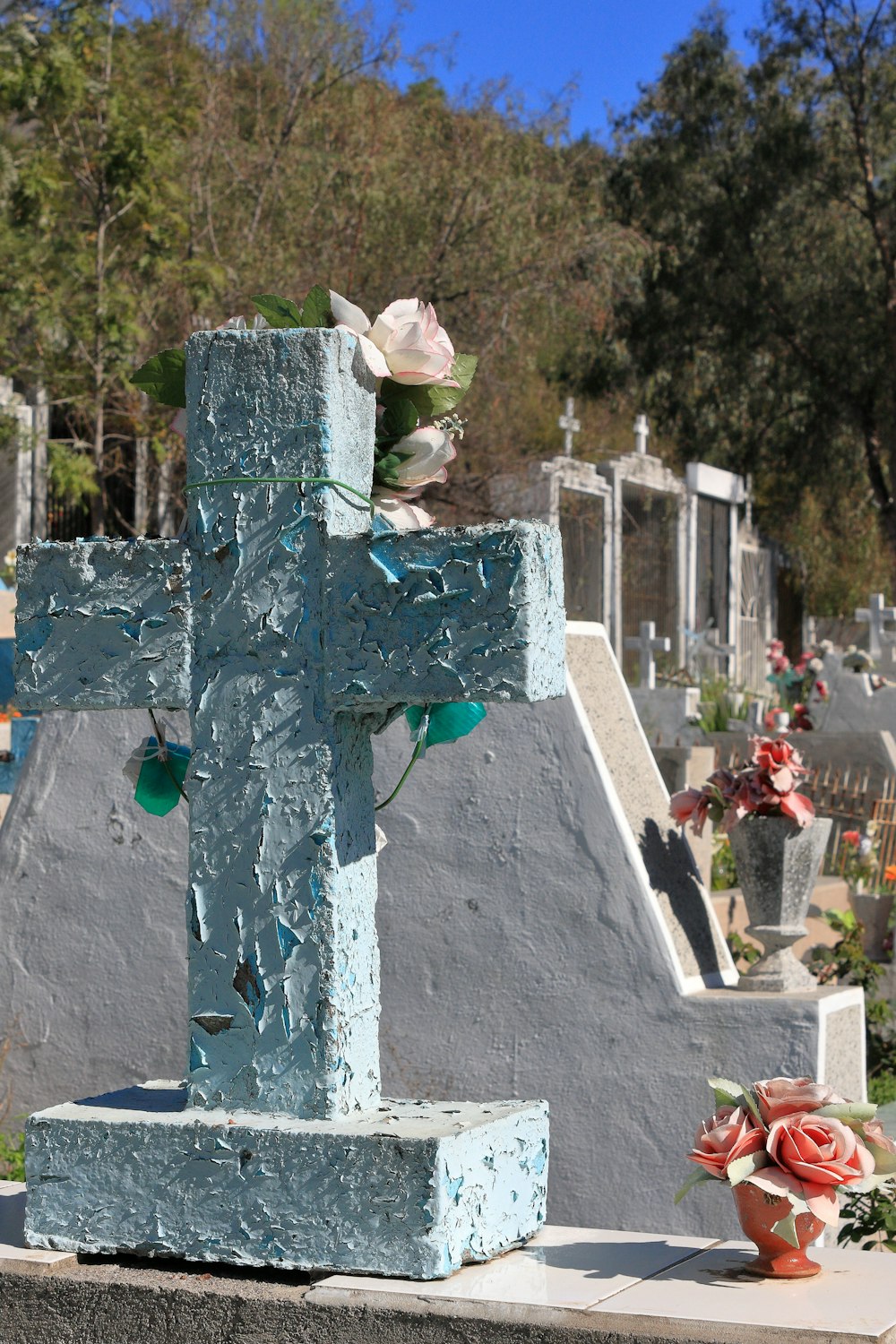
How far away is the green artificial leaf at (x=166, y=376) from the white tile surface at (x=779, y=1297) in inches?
59.7

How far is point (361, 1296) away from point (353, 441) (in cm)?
123

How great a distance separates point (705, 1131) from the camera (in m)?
2.35

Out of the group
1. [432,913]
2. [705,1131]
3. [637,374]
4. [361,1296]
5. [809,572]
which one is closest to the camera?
[361,1296]

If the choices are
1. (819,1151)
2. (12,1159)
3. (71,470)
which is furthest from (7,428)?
(819,1151)

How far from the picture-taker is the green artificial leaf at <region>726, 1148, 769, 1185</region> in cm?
226

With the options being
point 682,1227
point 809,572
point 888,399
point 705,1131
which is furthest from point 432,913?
point 809,572

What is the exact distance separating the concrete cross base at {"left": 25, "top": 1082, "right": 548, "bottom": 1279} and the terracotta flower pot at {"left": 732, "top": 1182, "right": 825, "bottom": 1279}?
1.17 ft

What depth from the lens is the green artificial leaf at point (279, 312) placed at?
2541 millimetres

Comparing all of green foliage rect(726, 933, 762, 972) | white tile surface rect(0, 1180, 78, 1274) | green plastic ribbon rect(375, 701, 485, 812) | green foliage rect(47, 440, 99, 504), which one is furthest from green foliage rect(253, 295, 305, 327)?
green foliage rect(47, 440, 99, 504)

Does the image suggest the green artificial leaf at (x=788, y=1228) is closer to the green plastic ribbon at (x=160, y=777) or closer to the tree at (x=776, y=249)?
the green plastic ribbon at (x=160, y=777)

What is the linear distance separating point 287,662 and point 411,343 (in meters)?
0.54

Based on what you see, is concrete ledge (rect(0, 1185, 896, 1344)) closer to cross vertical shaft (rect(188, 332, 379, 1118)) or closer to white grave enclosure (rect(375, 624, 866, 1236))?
cross vertical shaft (rect(188, 332, 379, 1118))

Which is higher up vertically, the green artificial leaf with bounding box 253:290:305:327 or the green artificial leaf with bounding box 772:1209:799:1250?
the green artificial leaf with bounding box 253:290:305:327

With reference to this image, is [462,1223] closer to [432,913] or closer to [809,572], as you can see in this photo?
[432,913]
